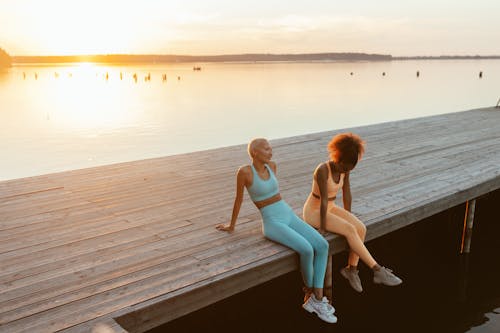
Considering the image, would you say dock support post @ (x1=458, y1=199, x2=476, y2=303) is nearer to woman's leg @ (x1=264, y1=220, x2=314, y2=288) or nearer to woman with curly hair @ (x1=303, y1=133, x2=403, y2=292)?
woman with curly hair @ (x1=303, y1=133, x2=403, y2=292)

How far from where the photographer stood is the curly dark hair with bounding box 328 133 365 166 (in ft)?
16.3

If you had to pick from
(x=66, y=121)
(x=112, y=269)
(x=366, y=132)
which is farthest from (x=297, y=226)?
(x=66, y=121)

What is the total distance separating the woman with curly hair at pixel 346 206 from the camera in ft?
16.4

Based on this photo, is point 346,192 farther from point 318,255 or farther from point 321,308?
point 321,308

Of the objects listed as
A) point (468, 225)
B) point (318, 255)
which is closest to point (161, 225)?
point (318, 255)

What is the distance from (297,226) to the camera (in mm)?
5172

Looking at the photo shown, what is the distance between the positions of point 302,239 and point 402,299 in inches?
138

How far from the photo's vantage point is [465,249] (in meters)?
8.90

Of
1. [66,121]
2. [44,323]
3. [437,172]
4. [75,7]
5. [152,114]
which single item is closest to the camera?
[44,323]

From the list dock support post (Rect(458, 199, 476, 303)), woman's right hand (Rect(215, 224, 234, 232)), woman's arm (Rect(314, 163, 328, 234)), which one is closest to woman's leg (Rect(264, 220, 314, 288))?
woman's arm (Rect(314, 163, 328, 234))

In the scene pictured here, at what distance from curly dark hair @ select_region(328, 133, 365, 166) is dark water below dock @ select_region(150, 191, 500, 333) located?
251 cm

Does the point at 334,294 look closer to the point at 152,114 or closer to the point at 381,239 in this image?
the point at 381,239

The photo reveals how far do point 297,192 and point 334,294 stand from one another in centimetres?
171

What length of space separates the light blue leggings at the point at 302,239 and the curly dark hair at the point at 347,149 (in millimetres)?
816
